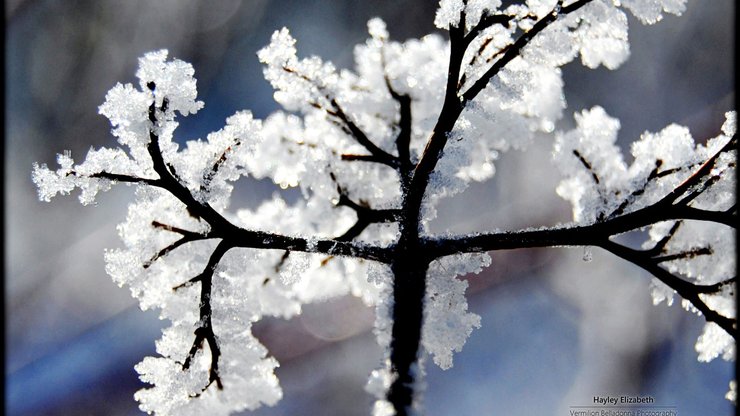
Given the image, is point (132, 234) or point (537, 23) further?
point (132, 234)

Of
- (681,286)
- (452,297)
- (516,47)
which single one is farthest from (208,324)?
(681,286)

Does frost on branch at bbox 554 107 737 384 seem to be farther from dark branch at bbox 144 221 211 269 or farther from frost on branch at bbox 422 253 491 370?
dark branch at bbox 144 221 211 269

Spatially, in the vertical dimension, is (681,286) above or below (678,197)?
below

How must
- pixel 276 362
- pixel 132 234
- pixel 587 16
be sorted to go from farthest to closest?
pixel 276 362 < pixel 132 234 < pixel 587 16

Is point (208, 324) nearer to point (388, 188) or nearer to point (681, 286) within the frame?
point (388, 188)

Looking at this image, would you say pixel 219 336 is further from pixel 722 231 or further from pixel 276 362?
pixel 722 231

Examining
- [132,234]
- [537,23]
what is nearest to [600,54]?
[537,23]

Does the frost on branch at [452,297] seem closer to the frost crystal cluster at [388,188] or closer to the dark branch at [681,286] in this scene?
the frost crystal cluster at [388,188]

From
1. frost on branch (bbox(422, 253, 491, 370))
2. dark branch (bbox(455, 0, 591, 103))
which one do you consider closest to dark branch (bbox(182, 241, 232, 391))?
frost on branch (bbox(422, 253, 491, 370))

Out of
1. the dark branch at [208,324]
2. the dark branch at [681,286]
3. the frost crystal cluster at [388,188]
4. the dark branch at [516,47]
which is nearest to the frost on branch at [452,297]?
the frost crystal cluster at [388,188]
